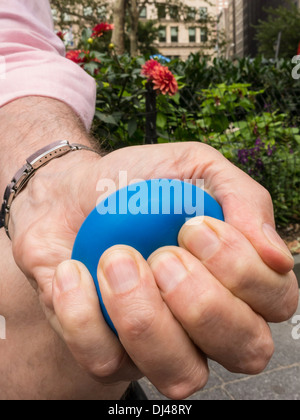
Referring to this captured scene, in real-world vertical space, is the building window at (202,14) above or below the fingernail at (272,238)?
below

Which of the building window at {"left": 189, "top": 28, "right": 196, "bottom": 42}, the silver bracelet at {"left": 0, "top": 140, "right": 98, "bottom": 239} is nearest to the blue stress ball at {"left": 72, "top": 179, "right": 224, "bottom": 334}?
the silver bracelet at {"left": 0, "top": 140, "right": 98, "bottom": 239}

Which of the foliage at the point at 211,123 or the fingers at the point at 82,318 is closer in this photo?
the fingers at the point at 82,318

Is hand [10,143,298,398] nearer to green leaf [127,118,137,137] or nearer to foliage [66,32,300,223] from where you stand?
foliage [66,32,300,223]

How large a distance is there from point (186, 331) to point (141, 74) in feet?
10.1

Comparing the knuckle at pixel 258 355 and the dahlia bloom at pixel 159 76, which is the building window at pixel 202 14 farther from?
the knuckle at pixel 258 355

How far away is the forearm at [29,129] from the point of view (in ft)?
3.99

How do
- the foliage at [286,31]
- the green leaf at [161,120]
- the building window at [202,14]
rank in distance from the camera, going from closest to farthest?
1. the green leaf at [161,120]
2. the building window at [202,14]
3. the foliage at [286,31]

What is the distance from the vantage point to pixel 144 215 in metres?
0.74

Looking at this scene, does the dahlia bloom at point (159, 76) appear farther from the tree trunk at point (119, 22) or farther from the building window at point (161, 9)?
the building window at point (161, 9)

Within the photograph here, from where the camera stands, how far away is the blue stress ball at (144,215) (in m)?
0.74

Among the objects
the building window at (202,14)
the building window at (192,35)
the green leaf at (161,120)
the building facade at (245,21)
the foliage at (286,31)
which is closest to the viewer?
the green leaf at (161,120)

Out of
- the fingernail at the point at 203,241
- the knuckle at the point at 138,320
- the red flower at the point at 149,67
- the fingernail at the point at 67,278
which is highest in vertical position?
the fingernail at the point at 203,241

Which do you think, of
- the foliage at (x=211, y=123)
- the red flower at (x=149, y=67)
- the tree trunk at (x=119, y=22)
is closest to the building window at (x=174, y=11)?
the tree trunk at (x=119, y=22)
